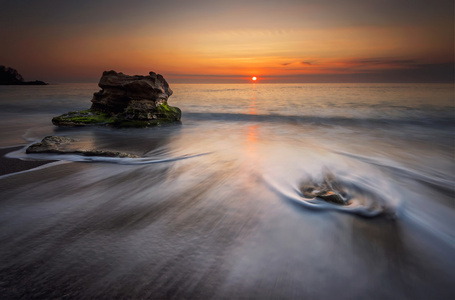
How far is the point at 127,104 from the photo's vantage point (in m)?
12.5

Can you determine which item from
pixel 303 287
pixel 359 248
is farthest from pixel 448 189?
pixel 303 287

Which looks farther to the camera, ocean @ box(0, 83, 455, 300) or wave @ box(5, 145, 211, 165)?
wave @ box(5, 145, 211, 165)

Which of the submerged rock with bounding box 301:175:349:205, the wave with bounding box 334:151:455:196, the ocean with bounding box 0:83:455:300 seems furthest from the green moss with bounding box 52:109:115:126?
the wave with bounding box 334:151:455:196

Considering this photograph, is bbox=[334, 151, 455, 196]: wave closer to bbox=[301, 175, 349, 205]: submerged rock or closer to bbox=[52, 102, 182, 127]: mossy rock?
bbox=[301, 175, 349, 205]: submerged rock

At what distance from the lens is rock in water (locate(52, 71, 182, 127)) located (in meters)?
11.7

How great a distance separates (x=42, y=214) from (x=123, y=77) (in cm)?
1061

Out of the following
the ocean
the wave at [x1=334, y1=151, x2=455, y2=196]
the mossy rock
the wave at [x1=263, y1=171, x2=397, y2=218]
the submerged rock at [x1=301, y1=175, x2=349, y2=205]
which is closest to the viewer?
the ocean

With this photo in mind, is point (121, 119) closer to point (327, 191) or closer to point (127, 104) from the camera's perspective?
point (127, 104)

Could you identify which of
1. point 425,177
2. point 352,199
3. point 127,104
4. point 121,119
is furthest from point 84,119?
point 425,177

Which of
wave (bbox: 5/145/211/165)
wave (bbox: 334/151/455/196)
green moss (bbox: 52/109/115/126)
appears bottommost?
wave (bbox: 334/151/455/196)

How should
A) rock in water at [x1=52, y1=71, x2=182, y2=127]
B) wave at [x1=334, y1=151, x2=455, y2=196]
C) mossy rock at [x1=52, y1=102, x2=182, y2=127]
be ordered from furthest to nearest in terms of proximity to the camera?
rock in water at [x1=52, y1=71, x2=182, y2=127] < mossy rock at [x1=52, y1=102, x2=182, y2=127] < wave at [x1=334, y1=151, x2=455, y2=196]

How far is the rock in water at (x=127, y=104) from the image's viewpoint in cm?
1171

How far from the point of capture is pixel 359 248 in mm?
2760

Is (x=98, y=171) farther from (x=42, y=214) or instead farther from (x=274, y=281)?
(x=274, y=281)
